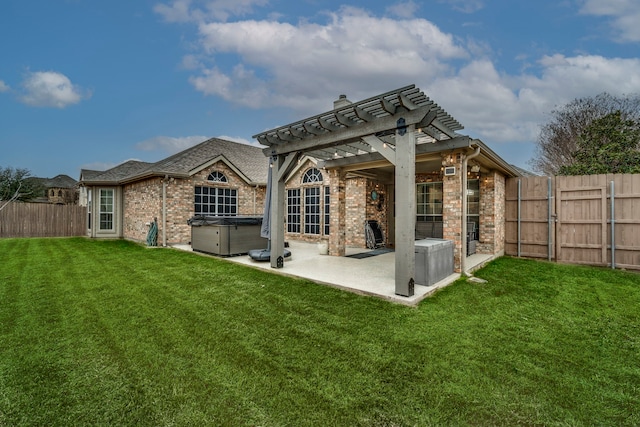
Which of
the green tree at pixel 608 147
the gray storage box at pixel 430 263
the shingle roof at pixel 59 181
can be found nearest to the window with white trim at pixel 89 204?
the gray storage box at pixel 430 263

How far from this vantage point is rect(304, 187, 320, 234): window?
451 inches

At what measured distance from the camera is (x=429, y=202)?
9.68 m

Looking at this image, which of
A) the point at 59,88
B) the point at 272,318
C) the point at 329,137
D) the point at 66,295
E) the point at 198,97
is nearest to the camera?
the point at 272,318

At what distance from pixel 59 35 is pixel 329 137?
1354cm

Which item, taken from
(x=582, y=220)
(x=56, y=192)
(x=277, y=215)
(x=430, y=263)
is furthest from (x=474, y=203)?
(x=56, y=192)

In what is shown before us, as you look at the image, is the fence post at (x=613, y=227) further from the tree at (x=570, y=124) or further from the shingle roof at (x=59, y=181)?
the shingle roof at (x=59, y=181)

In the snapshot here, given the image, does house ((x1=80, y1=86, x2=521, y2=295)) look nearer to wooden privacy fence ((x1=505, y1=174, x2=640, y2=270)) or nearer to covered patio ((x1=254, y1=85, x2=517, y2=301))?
covered patio ((x1=254, y1=85, x2=517, y2=301))

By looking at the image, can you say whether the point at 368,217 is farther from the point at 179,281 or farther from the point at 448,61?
the point at 448,61

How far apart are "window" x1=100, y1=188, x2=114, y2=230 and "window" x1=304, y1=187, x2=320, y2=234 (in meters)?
9.64

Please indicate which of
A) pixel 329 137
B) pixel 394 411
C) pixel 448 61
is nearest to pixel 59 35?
pixel 329 137

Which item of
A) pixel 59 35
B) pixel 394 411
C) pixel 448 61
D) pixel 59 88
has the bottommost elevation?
pixel 394 411

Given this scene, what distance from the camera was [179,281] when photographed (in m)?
5.51

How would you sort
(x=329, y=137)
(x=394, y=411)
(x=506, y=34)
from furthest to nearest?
(x=506, y=34), (x=329, y=137), (x=394, y=411)

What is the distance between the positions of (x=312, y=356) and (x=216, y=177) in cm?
1090
